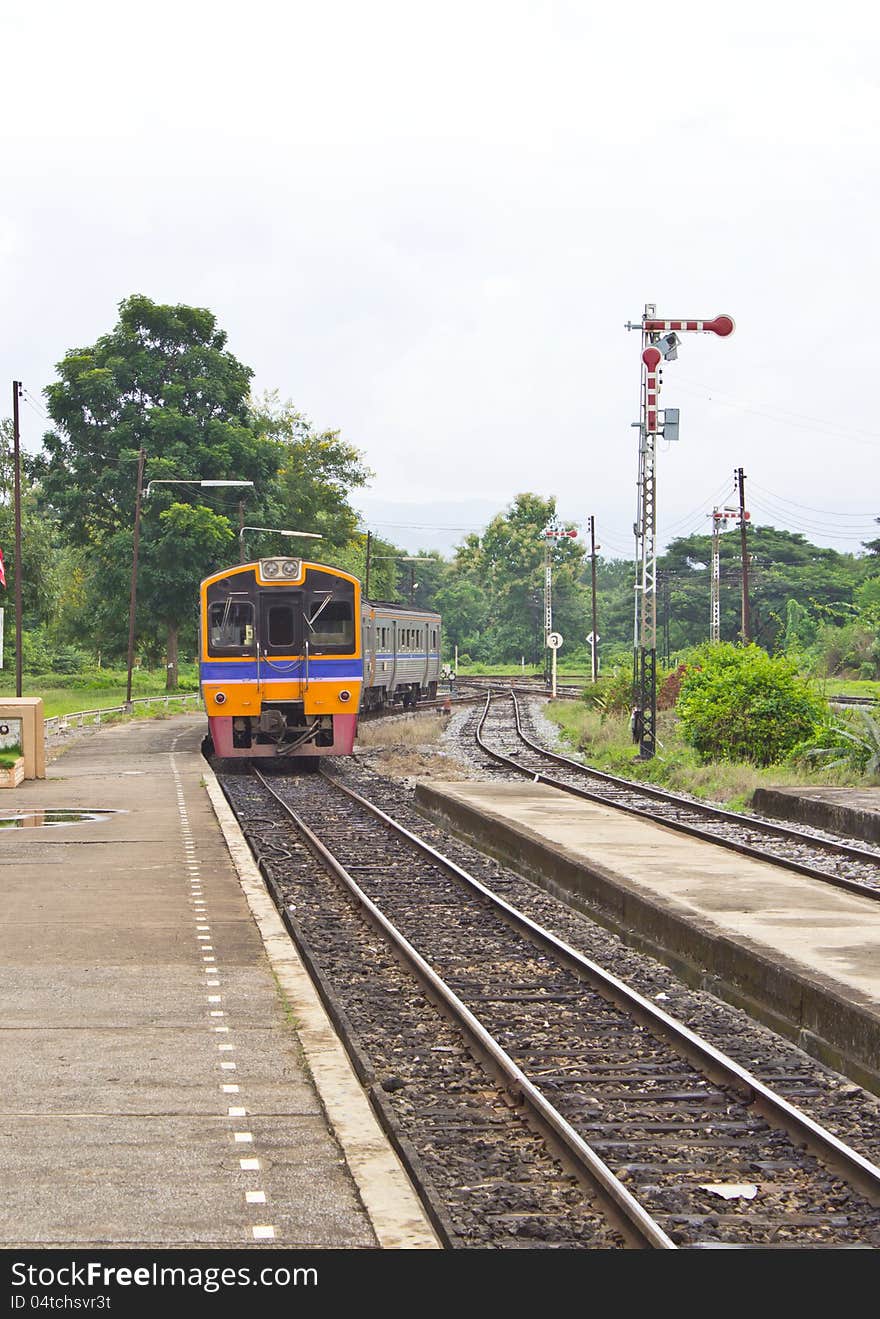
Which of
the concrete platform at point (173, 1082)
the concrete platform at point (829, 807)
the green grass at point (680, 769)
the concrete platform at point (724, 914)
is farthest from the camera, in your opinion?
the green grass at point (680, 769)

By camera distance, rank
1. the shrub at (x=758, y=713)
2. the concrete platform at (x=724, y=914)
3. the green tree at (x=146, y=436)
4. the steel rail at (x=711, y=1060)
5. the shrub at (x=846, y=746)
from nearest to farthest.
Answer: the steel rail at (x=711, y=1060)
the concrete platform at (x=724, y=914)
the shrub at (x=846, y=746)
the shrub at (x=758, y=713)
the green tree at (x=146, y=436)

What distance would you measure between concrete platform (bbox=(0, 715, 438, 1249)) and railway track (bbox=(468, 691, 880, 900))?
16.6ft

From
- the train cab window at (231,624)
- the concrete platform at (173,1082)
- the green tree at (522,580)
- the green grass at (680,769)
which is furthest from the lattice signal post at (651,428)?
the green tree at (522,580)

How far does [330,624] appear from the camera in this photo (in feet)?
84.7

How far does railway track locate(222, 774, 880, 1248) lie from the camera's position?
5855 mm

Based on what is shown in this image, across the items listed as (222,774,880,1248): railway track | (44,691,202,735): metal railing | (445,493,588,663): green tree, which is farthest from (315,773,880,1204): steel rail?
(445,493,588,663): green tree

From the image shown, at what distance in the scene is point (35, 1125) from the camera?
6703 mm

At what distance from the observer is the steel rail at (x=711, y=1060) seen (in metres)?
6.45

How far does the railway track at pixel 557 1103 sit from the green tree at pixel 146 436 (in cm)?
4613

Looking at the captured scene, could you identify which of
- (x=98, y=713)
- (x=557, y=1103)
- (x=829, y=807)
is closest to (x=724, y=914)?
(x=557, y=1103)

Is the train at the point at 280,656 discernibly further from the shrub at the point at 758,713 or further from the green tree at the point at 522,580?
the green tree at the point at 522,580

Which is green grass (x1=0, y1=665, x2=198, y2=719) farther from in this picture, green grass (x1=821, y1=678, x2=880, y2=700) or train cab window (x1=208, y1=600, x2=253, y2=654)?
train cab window (x1=208, y1=600, x2=253, y2=654)
